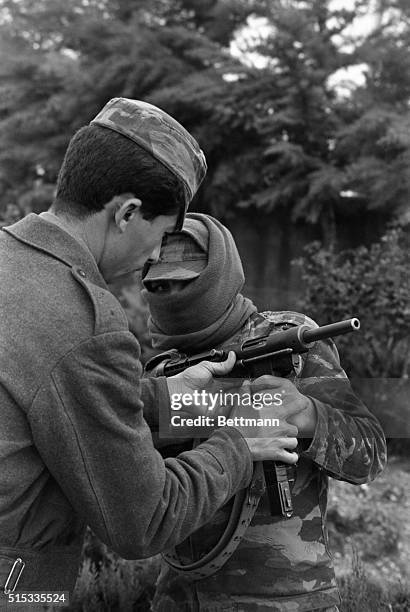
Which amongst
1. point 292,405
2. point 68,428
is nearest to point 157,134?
point 68,428

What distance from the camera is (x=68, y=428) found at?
153 centimetres

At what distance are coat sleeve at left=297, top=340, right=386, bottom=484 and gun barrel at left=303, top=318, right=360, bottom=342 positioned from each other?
0.90 ft

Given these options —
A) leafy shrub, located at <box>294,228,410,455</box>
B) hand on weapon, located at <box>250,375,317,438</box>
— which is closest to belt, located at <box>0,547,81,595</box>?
hand on weapon, located at <box>250,375,317,438</box>

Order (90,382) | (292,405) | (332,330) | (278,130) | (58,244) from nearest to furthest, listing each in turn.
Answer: (90,382) → (58,244) → (332,330) → (292,405) → (278,130)

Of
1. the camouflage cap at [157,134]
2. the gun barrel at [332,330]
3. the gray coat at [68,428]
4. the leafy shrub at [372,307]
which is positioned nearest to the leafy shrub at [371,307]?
the leafy shrub at [372,307]

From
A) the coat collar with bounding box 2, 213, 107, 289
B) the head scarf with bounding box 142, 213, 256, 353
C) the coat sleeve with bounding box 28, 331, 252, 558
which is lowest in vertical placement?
the head scarf with bounding box 142, 213, 256, 353

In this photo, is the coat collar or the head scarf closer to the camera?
the coat collar

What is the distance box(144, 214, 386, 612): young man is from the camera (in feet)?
6.95

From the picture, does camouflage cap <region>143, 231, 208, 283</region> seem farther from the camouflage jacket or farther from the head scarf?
the camouflage jacket

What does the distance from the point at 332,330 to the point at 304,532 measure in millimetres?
712

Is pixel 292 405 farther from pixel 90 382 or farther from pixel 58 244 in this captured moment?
pixel 58 244

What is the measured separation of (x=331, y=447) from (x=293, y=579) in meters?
0.42

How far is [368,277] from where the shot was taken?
5859 mm

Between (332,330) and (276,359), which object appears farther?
(276,359)
